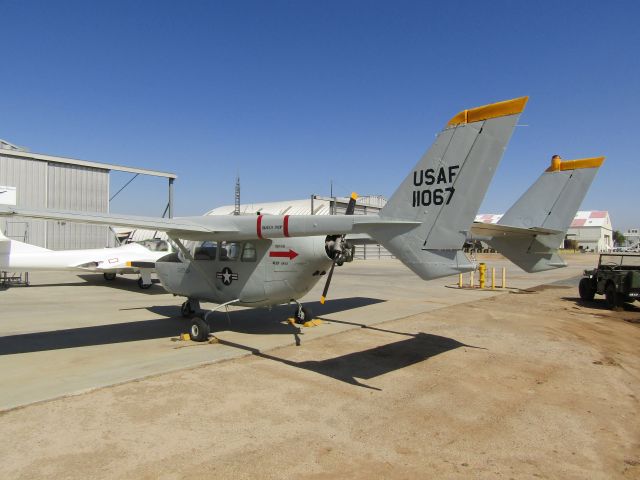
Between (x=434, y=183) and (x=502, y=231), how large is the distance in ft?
9.39

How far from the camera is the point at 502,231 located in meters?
8.70

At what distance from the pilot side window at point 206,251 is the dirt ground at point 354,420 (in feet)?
7.25

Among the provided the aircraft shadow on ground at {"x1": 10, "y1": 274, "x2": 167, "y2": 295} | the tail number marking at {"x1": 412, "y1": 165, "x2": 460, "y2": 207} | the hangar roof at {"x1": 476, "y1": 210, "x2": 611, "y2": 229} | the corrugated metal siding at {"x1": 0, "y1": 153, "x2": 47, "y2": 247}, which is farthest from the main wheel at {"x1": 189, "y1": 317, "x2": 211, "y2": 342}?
the hangar roof at {"x1": 476, "y1": 210, "x2": 611, "y2": 229}

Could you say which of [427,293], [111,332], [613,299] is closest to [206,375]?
[111,332]

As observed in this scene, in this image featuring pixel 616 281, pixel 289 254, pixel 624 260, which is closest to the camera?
pixel 289 254

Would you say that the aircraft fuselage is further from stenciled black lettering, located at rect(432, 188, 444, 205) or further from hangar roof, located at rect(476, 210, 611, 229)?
hangar roof, located at rect(476, 210, 611, 229)

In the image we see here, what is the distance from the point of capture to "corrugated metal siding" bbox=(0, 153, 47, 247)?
27.4 m

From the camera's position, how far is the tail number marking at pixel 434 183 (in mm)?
6633

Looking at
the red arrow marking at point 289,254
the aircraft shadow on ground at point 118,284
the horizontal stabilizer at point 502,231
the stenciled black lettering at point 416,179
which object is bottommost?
the aircraft shadow on ground at point 118,284

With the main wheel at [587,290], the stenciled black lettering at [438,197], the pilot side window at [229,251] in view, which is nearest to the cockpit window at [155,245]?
the pilot side window at [229,251]

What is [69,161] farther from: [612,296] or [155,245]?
[612,296]

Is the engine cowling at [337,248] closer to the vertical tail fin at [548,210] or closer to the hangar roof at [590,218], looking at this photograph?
Result: the vertical tail fin at [548,210]

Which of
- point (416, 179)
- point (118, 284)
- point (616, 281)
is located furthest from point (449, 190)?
point (118, 284)

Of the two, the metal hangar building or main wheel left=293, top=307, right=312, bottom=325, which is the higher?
the metal hangar building
